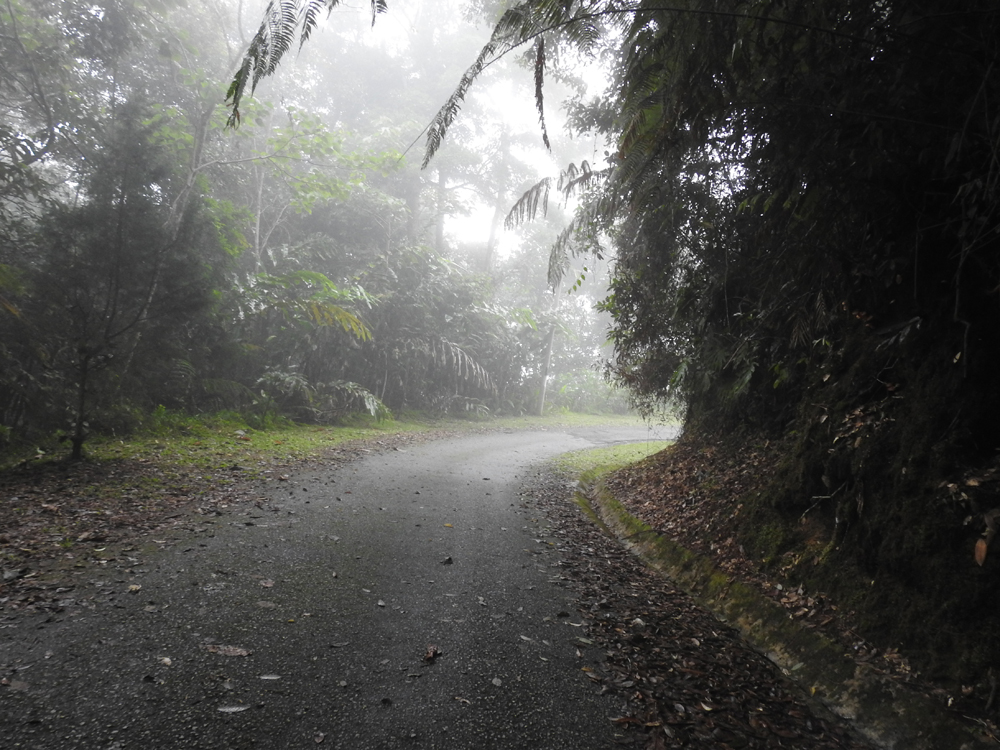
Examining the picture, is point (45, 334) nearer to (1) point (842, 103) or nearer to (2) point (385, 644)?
(2) point (385, 644)

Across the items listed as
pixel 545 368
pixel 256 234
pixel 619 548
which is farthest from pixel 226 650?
pixel 545 368

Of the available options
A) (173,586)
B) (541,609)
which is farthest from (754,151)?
(173,586)

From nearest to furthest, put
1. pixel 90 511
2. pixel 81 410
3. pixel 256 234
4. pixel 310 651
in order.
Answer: pixel 310 651 → pixel 90 511 → pixel 81 410 → pixel 256 234

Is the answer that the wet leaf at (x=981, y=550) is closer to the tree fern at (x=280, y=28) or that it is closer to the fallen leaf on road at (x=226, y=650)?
the fallen leaf on road at (x=226, y=650)

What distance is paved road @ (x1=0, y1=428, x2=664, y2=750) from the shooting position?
100 inches

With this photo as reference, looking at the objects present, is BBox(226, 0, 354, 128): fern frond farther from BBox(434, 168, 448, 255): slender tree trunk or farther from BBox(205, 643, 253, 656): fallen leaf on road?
BBox(434, 168, 448, 255): slender tree trunk

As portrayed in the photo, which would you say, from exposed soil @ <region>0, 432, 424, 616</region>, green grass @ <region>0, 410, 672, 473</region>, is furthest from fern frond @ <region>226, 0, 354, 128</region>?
green grass @ <region>0, 410, 672, 473</region>

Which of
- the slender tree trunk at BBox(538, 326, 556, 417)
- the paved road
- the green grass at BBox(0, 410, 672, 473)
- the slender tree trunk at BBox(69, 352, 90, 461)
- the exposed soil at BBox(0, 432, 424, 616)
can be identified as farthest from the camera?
the slender tree trunk at BBox(538, 326, 556, 417)

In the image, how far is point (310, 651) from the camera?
3236 millimetres

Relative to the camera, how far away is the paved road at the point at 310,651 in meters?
2.54

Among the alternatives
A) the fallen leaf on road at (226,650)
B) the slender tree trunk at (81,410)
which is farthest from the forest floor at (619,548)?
the fallen leaf on road at (226,650)

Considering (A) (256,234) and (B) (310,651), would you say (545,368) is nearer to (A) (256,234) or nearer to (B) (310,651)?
(A) (256,234)

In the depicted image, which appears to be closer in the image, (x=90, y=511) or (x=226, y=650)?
(x=226, y=650)

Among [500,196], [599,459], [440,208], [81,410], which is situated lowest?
[599,459]
